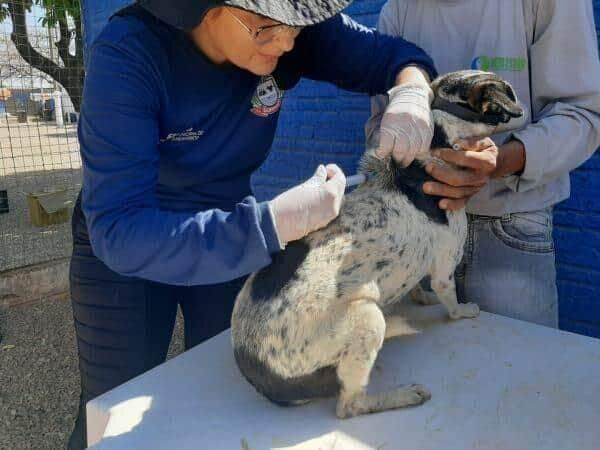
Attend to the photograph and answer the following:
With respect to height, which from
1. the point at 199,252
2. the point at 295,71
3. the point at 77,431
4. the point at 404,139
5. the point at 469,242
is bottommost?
the point at 77,431

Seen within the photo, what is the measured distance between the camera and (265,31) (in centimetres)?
178

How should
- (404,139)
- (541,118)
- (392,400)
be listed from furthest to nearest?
(541,118), (404,139), (392,400)

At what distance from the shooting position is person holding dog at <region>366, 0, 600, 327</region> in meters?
2.15

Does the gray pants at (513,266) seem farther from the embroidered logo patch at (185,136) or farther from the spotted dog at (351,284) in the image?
the embroidered logo patch at (185,136)

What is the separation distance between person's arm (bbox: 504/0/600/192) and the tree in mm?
6276

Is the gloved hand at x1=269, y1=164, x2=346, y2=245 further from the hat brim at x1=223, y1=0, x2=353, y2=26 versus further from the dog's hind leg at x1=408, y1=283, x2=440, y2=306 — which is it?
the dog's hind leg at x1=408, y1=283, x2=440, y2=306

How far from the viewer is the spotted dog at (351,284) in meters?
1.71

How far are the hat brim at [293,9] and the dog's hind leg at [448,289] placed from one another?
101 cm

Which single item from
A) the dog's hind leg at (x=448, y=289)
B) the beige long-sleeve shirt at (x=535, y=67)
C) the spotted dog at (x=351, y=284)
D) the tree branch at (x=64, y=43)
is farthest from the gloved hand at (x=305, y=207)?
the tree branch at (x=64, y=43)

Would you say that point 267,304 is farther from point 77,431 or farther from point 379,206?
point 77,431

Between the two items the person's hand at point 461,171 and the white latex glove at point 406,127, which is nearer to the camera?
the white latex glove at point 406,127

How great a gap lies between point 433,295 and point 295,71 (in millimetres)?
1176

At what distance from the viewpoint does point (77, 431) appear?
2.53 m

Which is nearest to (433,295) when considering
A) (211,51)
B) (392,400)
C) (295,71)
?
(392,400)
